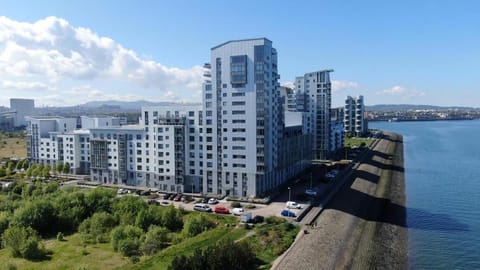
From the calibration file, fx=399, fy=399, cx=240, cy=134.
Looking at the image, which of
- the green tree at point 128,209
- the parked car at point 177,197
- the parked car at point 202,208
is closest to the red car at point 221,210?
the parked car at point 202,208

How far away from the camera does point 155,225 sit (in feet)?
140

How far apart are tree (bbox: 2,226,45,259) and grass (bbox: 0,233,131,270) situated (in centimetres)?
64

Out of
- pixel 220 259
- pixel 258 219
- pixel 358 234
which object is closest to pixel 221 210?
pixel 258 219

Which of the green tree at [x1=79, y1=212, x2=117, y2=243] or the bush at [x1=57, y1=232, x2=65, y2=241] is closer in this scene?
the green tree at [x1=79, y1=212, x2=117, y2=243]

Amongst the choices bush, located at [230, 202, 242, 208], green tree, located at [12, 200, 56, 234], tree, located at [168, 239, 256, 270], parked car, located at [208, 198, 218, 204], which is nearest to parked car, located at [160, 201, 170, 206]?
parked car, located at [208, 198, 218, 204]

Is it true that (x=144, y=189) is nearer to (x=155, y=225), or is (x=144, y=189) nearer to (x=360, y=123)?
(x=155, y=225)

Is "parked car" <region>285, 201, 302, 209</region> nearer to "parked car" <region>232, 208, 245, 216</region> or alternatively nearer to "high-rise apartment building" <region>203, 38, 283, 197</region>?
"high-rise apartment building" <region>203, 38, 283, 197</region>

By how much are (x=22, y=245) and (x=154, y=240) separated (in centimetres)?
1211

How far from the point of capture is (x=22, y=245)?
36844 mm

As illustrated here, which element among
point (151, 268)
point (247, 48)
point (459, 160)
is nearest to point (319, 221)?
point (151, 268)

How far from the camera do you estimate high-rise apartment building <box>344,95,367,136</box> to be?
156 metres

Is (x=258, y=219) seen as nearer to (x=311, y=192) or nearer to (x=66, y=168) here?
(x=311, y=192)

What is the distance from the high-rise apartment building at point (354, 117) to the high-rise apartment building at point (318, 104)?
204 feet

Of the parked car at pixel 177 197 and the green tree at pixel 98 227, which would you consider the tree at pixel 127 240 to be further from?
the parked car at pixel 177 197
